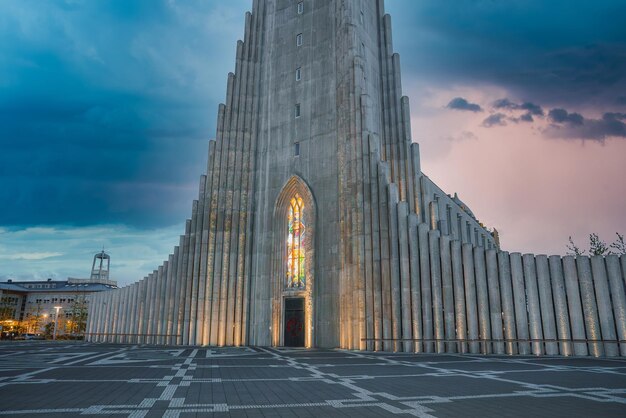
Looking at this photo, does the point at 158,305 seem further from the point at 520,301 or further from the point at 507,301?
the point at 520,301

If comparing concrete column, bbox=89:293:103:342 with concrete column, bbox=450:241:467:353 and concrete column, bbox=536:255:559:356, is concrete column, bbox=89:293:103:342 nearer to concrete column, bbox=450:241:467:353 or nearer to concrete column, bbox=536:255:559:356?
concrete column, bbox=450:241:467:353

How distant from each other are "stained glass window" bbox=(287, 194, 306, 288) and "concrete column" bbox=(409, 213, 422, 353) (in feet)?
34.6

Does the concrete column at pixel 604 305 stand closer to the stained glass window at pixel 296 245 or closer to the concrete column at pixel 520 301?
the concrete column at pixel 520 301

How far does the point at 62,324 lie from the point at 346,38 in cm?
11674

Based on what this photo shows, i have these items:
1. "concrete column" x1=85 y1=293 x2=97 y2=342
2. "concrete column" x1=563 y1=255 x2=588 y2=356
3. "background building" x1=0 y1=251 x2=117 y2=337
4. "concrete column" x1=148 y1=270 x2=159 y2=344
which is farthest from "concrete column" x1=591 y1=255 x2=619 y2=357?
"background building" x1=0 y1=251 x2=117 y2=337

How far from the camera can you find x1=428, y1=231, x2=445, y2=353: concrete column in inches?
966

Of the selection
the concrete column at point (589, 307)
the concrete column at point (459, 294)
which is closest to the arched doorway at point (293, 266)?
the concrete column at point (459, 294)

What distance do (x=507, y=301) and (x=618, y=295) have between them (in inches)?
206

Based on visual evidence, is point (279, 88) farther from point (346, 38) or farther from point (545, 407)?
point (545, 407)

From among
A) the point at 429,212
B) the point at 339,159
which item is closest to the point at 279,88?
the point at 339,159

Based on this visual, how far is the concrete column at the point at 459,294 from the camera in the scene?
24.0m

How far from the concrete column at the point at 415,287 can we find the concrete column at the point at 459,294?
219cm

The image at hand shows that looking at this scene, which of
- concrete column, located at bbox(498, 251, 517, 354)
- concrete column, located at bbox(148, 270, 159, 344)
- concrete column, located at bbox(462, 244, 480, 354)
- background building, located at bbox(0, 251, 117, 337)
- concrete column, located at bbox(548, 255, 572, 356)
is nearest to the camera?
concrete column, located at bbox(548, 255, 572, 356)

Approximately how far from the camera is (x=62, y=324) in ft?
376
